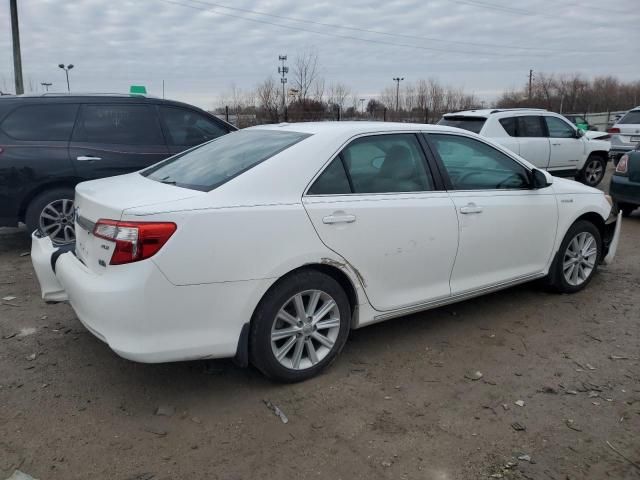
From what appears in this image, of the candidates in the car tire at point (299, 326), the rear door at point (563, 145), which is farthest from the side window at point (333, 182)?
the rear door at point (563, 145)

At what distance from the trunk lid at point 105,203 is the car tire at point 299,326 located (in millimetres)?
749

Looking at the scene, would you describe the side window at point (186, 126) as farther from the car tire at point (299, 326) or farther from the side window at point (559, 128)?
the side window at point (559, 128)

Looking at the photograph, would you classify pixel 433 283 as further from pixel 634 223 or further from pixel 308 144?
pixel 634 223

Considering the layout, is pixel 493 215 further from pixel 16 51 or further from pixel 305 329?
pixel 16 51

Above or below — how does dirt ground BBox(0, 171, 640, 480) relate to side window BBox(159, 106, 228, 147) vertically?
below

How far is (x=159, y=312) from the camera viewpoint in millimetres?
2930

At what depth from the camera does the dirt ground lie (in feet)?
9.02

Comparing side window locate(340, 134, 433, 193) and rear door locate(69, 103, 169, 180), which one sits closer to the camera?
side window locate(340, 134, 433, 193)

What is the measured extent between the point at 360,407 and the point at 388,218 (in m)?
1.19

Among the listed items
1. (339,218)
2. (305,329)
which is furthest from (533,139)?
(305,329)

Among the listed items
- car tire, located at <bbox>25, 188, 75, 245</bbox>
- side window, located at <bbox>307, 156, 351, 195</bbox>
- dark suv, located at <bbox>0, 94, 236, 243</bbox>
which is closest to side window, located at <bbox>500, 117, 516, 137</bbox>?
dark suv, located at <bbox>0, 94, 236, 243</bbox>

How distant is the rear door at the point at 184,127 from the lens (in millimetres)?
7020

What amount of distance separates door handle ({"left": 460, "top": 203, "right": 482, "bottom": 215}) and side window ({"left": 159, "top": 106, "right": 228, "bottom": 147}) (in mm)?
4151

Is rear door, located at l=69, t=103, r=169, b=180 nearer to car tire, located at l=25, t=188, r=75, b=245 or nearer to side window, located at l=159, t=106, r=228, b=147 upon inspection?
side window, located at l=159, t=106, r=228, b=147
